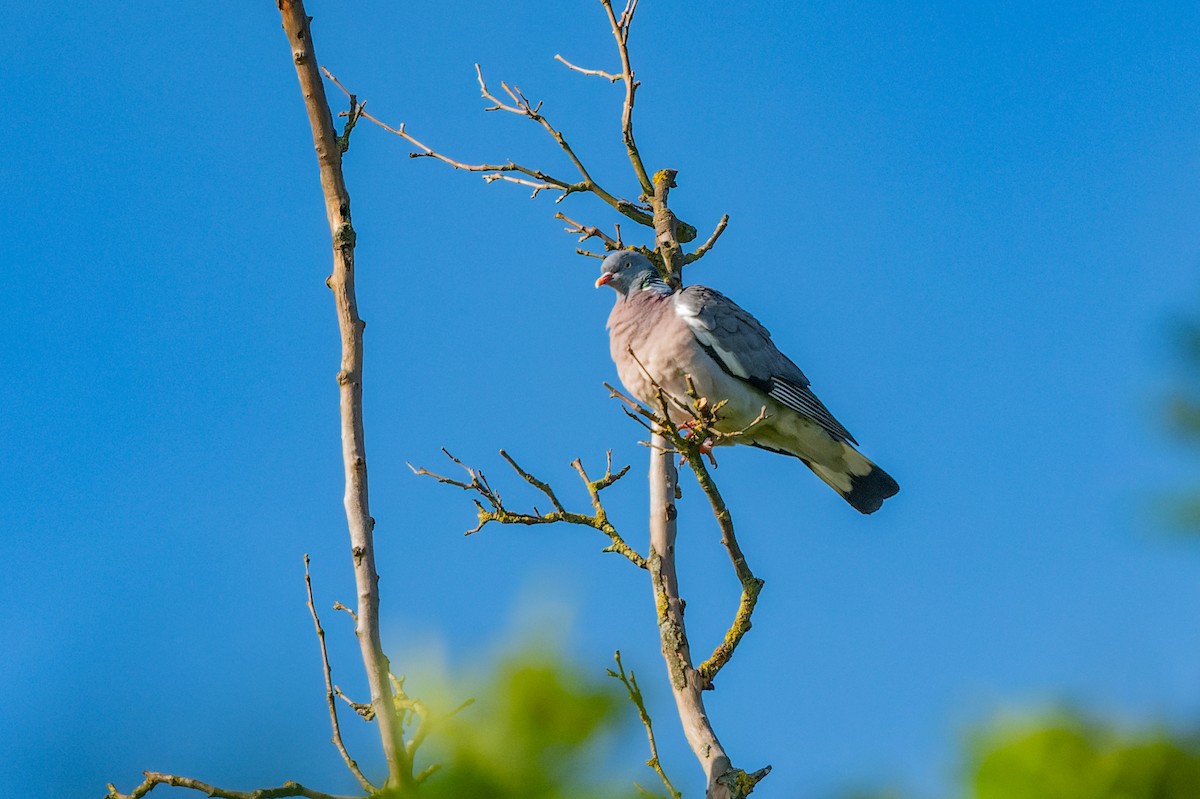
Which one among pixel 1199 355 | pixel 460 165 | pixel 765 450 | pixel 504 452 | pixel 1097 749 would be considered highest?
pixel 460 165

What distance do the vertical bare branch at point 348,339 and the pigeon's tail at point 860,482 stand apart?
3090 mm

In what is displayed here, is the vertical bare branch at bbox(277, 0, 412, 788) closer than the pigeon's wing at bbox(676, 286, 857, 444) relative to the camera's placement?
Yes

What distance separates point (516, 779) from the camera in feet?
3.08

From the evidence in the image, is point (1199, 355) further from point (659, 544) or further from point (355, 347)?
point (659, 544)

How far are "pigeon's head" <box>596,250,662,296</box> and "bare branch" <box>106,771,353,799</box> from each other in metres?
3.52

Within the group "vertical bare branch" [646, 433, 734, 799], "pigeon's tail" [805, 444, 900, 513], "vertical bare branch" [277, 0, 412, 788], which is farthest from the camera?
"pigeon's tail" [805, 444, 900, 513]

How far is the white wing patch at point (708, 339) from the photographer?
4.91 meters

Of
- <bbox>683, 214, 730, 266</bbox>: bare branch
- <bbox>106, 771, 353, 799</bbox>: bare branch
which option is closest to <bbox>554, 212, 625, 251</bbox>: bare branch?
<bbox>683, 214, 730, 266</bbox>: bare branch

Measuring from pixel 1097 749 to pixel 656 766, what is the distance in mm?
2400

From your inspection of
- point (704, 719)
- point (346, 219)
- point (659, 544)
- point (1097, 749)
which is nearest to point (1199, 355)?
point (1097, 749)

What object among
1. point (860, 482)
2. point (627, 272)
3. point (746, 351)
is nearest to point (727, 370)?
point (746, 351)

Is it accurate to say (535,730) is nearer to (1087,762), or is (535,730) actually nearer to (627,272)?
(1087,762)

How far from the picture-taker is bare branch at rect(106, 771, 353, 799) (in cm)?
174

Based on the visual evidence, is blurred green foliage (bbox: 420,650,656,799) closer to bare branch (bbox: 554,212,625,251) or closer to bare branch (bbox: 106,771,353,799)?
bare branch (bbox: 106,771,353,799)
